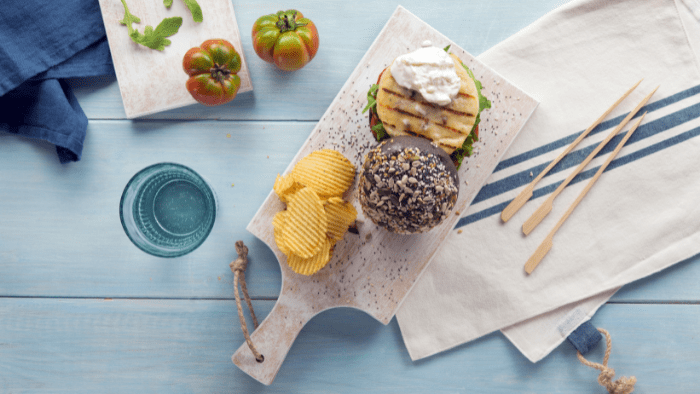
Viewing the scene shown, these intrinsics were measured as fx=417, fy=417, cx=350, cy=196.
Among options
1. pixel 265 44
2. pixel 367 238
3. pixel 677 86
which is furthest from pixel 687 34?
pixel 265 44

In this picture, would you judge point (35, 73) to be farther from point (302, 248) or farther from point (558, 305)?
point (558, 305)

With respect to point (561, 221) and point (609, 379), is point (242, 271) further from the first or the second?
point (609, 379)

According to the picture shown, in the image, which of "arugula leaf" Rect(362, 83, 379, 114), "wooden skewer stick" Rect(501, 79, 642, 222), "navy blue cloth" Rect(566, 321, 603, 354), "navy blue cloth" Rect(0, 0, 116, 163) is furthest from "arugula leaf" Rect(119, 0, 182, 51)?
"navy blue cloth" Rect(566, 321, 603, 354)

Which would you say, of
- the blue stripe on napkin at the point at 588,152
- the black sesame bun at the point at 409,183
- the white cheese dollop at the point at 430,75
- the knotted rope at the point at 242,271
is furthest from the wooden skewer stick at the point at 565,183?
the knotted rope at the point at 242,271

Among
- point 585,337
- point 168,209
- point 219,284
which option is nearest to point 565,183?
point 585,337

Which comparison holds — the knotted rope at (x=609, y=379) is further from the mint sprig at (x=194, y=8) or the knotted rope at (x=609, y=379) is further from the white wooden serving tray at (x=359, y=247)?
the mint sprig at (x=194, y=8)

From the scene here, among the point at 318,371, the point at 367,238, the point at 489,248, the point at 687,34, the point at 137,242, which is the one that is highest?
the point at 687,34
